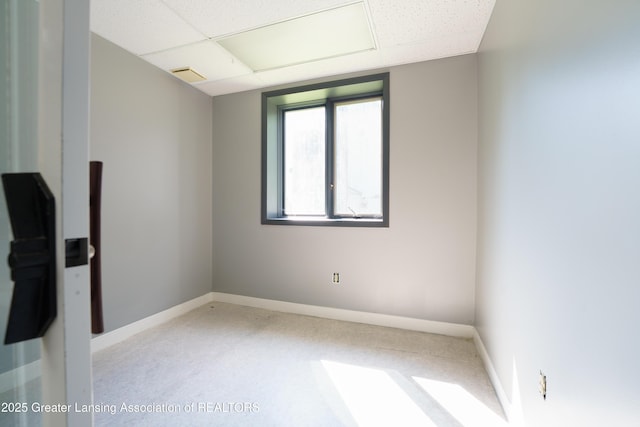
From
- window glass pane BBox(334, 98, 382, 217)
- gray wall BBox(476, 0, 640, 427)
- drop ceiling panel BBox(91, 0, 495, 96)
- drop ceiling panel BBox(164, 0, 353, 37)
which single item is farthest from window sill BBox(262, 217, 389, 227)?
drop ceiling panel BBox(164, 0, 353, 37)

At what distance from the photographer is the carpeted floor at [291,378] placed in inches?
56.2

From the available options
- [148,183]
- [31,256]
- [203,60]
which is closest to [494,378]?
[31,256]

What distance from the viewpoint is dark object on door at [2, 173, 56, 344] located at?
1.48 ft

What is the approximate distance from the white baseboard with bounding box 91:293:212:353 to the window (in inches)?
48.5

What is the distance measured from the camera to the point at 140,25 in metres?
1.96

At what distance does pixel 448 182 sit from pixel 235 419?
7.59 ft

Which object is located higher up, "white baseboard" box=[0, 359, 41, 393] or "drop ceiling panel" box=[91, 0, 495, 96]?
"drop ceiling panel" box=[91, 0, 495, 96]

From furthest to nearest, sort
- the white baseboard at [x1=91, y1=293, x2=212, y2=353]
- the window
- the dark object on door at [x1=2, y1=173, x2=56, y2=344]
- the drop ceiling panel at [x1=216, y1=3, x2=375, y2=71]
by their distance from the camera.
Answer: the window
the white baseboard at [x1=91, y1=293, x2=212, y2=353]
the drop ceiling panel at [x1=216, y1=3, x2=375, y2=71]
the dark object on door at [x1=2, y1=173, x2=56, y2=344]

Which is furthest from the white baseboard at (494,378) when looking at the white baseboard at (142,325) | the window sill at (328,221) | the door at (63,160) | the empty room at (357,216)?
the white baseboard at (142,325)

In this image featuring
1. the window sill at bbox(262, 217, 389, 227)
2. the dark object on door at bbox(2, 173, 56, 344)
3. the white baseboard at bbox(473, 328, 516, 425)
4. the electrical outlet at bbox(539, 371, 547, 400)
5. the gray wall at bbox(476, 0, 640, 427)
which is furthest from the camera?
the window sill at bbox(262, 217, 389, 227)

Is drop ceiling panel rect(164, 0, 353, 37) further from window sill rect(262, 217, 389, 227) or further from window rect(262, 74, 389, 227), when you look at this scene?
window sill rect(262, 217, 389, 227)

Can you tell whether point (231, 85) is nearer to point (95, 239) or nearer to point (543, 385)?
point (95, 239)

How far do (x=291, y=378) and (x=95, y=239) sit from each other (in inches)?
62.5

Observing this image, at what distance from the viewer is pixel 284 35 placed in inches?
82.3
